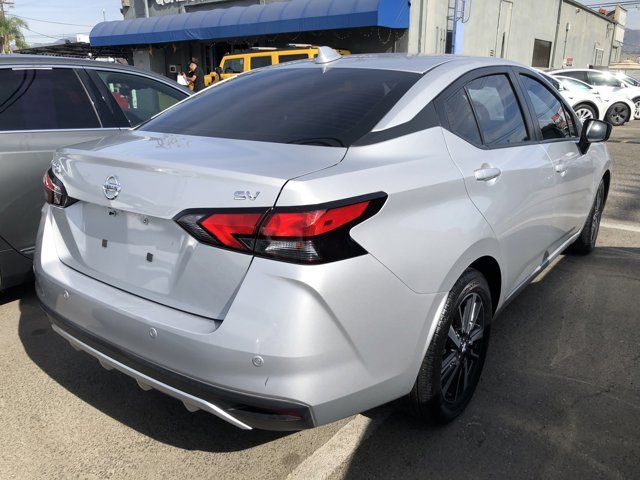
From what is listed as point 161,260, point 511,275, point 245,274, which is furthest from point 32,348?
point 511,275

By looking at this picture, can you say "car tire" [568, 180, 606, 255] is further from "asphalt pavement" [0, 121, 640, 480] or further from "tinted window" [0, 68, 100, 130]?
"tinted window" [0, 68, 100, 130]

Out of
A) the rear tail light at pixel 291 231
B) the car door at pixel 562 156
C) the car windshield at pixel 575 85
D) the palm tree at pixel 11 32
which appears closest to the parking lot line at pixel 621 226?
the car door at pixel 562 156

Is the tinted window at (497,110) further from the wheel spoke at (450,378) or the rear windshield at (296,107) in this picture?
the wheel spoke at (450,378)

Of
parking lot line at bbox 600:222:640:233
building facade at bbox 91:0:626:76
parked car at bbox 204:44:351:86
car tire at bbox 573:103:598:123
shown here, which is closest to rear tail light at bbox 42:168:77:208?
parking lot line at bbox 600:222:640:233

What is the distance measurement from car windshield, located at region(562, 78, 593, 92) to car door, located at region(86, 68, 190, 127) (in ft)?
47.0

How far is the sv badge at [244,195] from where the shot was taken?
1.72m

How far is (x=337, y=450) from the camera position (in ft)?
7.70

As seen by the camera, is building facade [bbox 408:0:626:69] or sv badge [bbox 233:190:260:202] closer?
sv badge [bbox 233:190:260:202]

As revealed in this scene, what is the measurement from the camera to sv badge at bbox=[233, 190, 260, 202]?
1724mm

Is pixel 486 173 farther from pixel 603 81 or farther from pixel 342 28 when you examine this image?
pixel 603 81

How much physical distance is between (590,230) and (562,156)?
152 cm

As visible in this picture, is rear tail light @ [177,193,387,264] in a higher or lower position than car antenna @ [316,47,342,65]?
lower

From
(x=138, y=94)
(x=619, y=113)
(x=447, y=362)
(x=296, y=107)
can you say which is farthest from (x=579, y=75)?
(x=447, y=362)

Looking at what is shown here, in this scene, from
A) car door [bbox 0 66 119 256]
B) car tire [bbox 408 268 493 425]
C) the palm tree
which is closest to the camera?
car tire [bbox 408 268 493 425]
